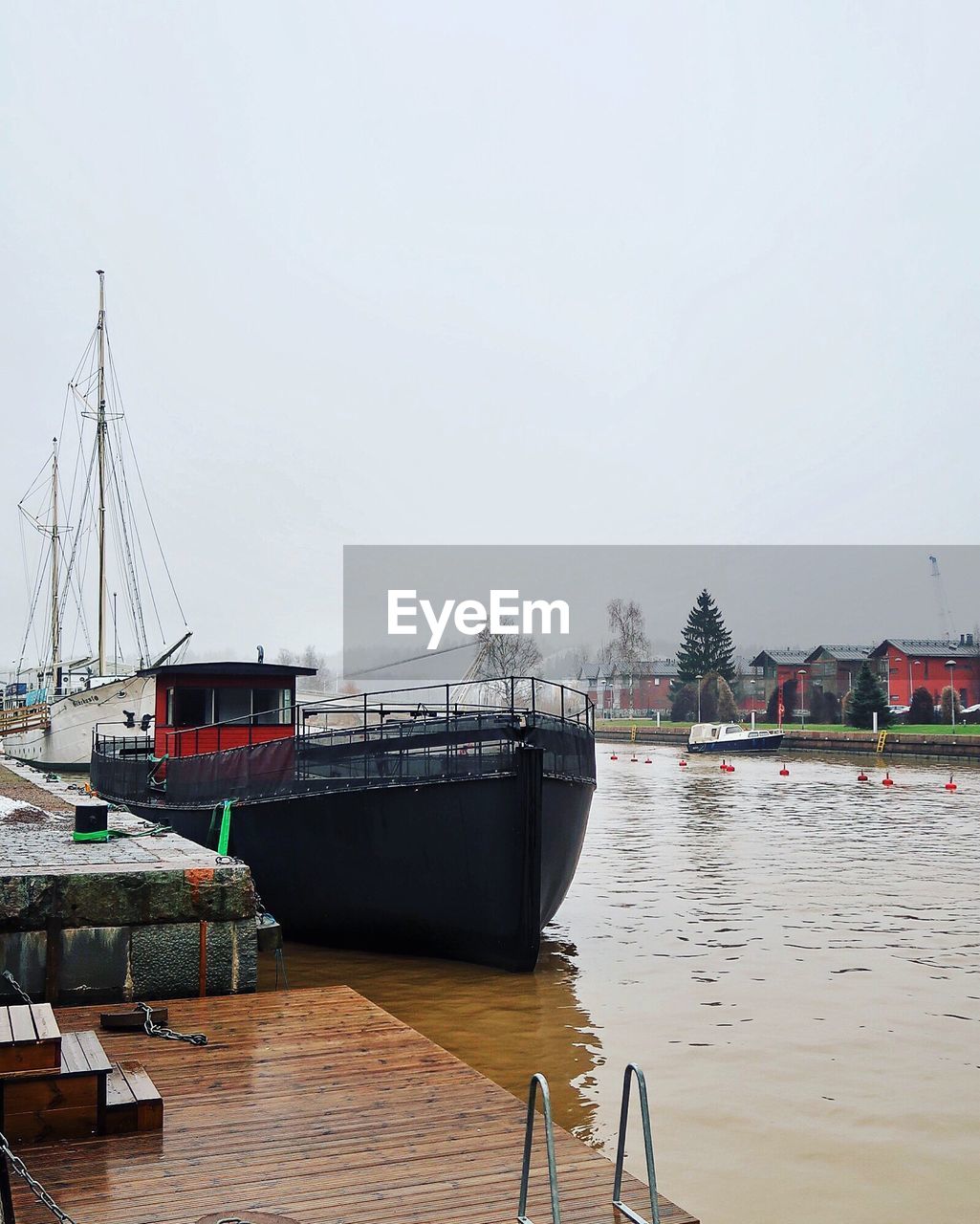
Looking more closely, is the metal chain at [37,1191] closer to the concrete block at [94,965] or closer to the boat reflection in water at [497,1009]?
the concrete block at [94,965]

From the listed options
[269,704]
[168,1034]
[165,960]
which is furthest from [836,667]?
[168,1034]

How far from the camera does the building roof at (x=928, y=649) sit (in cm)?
10456

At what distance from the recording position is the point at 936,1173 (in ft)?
24.3

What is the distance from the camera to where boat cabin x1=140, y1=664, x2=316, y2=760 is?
62.0 feet

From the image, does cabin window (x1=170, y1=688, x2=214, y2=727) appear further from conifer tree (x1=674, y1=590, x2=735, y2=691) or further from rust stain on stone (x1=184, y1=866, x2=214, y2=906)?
conifer tree (x1=674, y1=590, x2=735, y2=691)

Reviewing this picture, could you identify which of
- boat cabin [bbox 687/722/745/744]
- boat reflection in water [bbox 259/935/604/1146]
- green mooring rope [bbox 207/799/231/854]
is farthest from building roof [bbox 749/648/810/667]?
boat reflection in water [bbox 259/935/604/1146]

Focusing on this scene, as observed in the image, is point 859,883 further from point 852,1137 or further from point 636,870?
point 852,1137

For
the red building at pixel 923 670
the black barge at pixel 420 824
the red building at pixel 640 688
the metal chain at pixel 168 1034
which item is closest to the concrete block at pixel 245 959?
the metal chain at pixel 168 1034

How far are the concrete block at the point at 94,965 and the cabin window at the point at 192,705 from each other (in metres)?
10.2

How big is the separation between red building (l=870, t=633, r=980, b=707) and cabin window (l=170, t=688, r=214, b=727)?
92.7 m

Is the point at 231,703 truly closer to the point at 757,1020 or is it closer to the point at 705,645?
the point at 757,1020

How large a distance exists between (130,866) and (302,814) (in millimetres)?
4450

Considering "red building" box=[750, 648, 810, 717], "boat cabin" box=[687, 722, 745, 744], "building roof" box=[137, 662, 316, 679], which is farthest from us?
"red building" box=[750, 648, 810, 717]

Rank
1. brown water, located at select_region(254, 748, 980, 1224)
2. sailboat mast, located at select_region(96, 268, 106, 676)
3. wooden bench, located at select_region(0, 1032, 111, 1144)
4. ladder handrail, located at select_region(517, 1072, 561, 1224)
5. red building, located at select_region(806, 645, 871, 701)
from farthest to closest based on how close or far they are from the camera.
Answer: red building, located at select_region(806, 645, 871, 701) → sailboat mast, located at select_region(96, 268, 106, 676) → brown water, located at select_region(254, 748, 980, 1224) → wooden bench, located at select_region(0, 1032, 111, 1144) → ladder handrail, located at select_region(517, 1072, 561, 1224)
